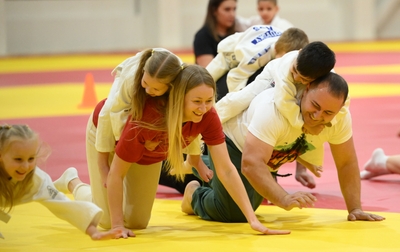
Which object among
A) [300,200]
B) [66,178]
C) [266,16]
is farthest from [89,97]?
[300,200]

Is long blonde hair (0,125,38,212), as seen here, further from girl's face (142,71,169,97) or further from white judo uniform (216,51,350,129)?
white judo uniform (216,51,350,129)

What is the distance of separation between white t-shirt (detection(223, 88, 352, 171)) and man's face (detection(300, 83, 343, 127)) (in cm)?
20

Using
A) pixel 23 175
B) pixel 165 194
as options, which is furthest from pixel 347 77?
pixel 23 175

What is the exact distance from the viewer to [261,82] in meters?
5.00

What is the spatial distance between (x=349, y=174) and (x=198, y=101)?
1.25 m

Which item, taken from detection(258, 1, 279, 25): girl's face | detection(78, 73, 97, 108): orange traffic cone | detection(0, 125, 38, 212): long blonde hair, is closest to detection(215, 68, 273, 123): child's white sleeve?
detection(0, 125, 38, 212): long blonde hair

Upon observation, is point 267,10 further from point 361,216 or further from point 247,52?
point 361,216

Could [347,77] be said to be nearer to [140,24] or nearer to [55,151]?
[55,151]

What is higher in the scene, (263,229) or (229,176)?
(229,176)

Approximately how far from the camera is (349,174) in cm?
465

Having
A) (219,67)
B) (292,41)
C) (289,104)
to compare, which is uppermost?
(292,41)

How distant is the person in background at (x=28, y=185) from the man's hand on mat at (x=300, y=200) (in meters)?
1.04

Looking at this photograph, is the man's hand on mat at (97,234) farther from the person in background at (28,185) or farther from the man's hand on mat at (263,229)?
the man's hand on mat at (263,229)

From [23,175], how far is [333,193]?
2665mm
